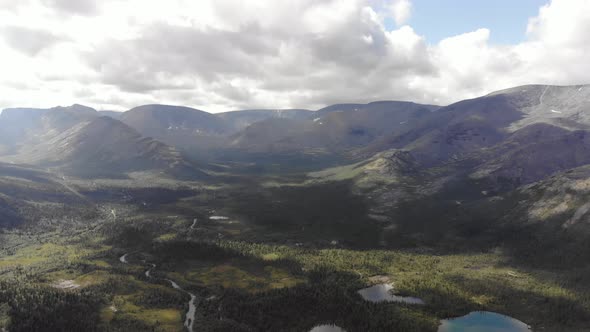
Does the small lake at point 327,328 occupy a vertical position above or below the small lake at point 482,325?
below

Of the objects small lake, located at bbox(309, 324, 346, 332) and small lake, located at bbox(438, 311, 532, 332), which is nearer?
small lake, located at bbox(309, 324, 346, 332)

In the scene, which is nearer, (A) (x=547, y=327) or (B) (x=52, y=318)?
(B) (x=52, y=318)

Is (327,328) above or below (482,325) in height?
below

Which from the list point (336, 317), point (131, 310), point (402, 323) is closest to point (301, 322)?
point (336, 317)

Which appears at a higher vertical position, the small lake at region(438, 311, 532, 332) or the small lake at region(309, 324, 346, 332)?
the small lake at region(438, 311, 532, 332)

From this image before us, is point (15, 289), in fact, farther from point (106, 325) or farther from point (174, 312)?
point (174, 312)

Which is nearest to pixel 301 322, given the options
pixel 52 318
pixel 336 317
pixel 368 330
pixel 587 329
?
pixel 336 317

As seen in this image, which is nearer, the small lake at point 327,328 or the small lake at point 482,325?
the small lake at point 327,328

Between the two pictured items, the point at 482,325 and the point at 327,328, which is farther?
the point at 482,325
